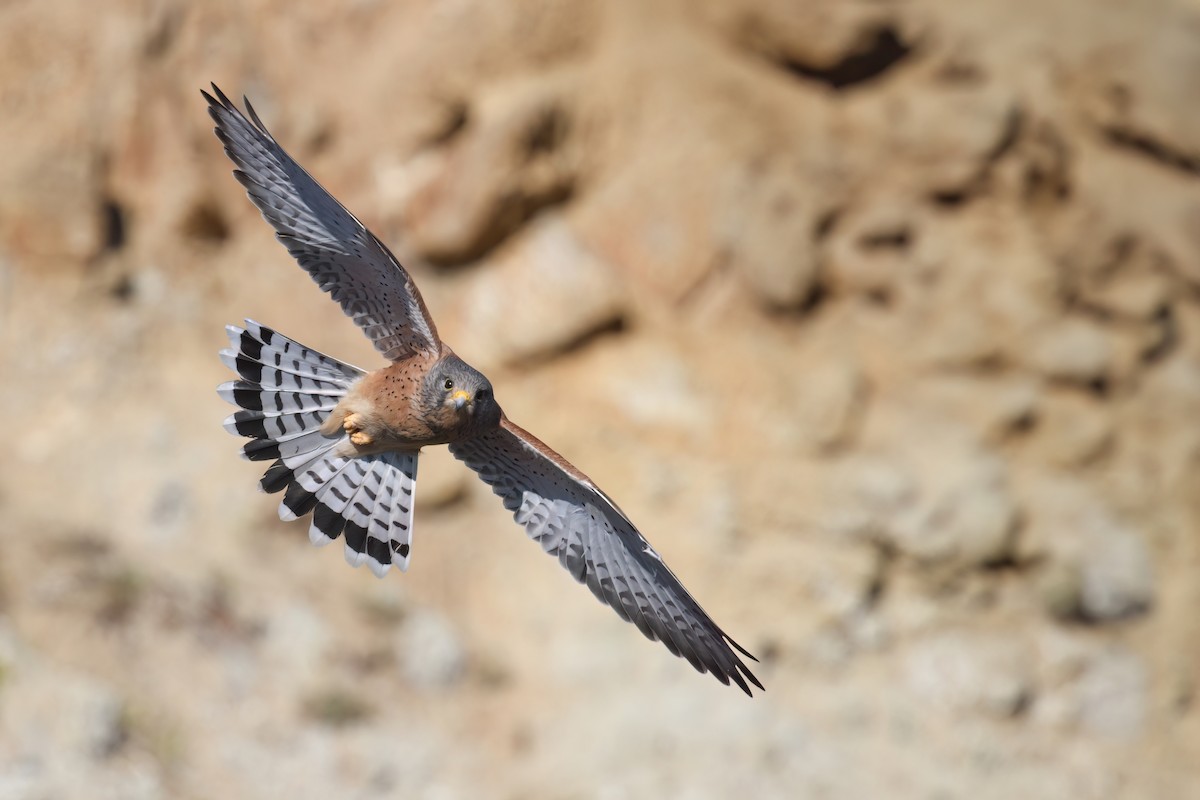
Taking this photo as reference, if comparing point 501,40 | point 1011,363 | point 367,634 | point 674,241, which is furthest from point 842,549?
point 501,40

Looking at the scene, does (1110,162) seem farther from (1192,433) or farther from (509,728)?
(509,728)

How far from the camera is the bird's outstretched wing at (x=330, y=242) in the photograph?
209 inches

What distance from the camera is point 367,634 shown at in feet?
29.5

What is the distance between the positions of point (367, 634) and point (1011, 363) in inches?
188

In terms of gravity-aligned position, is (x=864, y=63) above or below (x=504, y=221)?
below

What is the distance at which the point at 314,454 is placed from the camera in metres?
5.65

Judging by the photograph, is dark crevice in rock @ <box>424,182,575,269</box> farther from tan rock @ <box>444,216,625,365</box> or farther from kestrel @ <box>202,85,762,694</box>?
kestrel @ <box>202,85,762,694</box>

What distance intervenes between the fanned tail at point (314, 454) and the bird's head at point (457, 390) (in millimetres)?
500

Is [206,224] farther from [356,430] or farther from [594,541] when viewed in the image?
[594,541]

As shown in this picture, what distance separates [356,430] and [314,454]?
0.25 metres

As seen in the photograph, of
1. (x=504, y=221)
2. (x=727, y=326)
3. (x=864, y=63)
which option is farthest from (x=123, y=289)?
(x=864, y=63)

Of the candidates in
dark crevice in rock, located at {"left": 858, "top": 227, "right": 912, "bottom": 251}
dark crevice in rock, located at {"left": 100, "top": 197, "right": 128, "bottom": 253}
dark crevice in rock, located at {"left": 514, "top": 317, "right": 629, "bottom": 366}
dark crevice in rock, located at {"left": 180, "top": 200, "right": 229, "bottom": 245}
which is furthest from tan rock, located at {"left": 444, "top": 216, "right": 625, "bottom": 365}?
dark crevice in rock, located at {"left": 100, "top": 197, "right": 128, "bottom": 253}

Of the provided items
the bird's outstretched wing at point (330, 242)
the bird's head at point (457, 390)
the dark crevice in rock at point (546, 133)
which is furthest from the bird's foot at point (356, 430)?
the dark crevice in rock at point (546, 133)

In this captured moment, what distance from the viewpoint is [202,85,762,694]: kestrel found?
532 centimetres
